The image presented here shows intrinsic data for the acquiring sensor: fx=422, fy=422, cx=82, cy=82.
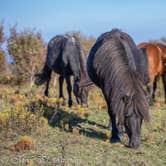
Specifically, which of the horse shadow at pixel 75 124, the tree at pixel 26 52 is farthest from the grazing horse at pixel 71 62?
the tree at pixel 26 52

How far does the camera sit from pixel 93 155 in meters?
6.15

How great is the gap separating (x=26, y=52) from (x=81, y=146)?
49.0 feet

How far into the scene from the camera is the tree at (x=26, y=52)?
68.9ft

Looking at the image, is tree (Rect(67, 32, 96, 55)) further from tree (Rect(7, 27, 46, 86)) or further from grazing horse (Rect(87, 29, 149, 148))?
grazing horse (Rect(87, 29, 149, 148))

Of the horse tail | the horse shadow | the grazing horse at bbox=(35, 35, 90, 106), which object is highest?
the horse tail

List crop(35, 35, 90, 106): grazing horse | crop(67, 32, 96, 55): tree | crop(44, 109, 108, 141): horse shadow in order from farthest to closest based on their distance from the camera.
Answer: crop(67, 32, 96, 55): tree < crop(35, 35, 90, 106): grazing horse < crop(44, 109, 108, 141): horse shadow

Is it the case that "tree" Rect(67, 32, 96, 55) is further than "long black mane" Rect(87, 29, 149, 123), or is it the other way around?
"tree" Rect(67, 32, 96, 55)

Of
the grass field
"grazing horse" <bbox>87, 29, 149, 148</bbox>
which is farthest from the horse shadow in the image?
"grazing horse" <bbox>87, 29, 149, 148</bbox>

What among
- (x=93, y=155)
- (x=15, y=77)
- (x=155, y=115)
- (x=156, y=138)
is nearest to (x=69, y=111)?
(x=155, y=115)

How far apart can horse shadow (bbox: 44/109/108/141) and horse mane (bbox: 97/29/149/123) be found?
105cm

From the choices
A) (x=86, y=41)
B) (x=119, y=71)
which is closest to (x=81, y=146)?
(x=119, y=71)

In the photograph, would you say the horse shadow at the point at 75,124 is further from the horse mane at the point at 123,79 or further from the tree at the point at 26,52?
the tree at the point at 26,52

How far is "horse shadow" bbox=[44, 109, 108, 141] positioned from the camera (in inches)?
305

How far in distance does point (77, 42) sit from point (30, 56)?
9.96m
